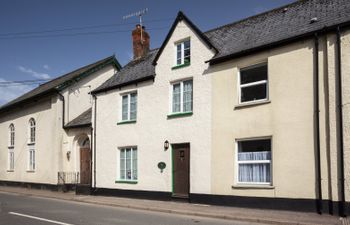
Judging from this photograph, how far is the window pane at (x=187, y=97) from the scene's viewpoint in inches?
695

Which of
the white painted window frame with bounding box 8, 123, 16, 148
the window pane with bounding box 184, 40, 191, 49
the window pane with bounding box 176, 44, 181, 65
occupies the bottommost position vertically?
the white painted window frame with bounding box 8, 123, 16, 148

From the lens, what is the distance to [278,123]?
14156 mm

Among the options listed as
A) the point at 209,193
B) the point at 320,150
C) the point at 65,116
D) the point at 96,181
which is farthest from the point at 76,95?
the point at 320,150

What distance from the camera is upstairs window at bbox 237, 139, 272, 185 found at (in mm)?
14594

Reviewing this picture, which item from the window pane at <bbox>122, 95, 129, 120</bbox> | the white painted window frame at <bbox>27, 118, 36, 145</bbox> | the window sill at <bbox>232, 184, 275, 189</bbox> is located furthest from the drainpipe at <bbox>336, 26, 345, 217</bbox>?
the white painted window frame at <bbox>27, 118, 36, 145</bbox>

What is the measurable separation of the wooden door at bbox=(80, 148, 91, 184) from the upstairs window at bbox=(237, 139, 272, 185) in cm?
1151

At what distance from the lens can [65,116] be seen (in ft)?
84.9

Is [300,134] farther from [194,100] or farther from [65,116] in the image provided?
[65,116]

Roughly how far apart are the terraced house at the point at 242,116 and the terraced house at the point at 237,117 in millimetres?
38

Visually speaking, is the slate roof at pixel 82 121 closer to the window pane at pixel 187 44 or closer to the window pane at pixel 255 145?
the window pane at pixel 187 44

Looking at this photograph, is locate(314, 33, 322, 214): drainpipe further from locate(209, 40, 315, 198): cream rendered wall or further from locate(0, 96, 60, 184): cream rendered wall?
locate(0, 96, 60, 184): cream rendered wall

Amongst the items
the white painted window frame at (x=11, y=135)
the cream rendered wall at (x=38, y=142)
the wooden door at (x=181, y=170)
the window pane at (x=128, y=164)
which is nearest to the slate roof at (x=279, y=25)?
the wooden door at (x=181, y=170)

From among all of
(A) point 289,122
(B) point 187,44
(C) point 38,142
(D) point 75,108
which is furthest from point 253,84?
(C) point 38,142

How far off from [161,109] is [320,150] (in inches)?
316
